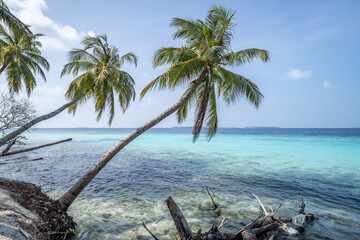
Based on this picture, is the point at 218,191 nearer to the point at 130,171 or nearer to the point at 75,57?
the point at 130,171

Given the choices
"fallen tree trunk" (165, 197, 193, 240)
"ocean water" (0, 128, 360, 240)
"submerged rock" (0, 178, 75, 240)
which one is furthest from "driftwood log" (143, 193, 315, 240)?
"submerged rock" (0, 178, 75, 240)

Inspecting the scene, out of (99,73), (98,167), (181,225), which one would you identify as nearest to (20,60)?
(99,73)

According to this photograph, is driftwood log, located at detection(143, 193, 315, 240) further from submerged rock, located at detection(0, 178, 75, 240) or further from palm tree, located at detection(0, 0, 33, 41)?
palm tree, located at detection(0, 0, 33, 41)

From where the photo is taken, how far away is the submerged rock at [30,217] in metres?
3.49

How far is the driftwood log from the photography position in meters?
3.51

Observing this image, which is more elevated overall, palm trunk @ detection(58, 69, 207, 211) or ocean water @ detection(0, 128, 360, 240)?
palm trunk @ detection(58, 69, 207, 211)

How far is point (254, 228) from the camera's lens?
4.46 meters

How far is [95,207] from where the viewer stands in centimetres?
679

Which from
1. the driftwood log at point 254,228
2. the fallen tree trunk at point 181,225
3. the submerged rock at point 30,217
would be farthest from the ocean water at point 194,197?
the fallen tree trunk at point 181,225

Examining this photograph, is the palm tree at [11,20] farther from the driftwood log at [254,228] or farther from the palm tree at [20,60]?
→ the driftwood log at [254,228]

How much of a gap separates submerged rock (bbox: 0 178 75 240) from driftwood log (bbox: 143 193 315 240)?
2341mm

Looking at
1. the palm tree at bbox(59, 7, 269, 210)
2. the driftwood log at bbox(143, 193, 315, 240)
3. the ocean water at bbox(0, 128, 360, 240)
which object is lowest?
the ocean water at bbox(0, 128, 360, 240)

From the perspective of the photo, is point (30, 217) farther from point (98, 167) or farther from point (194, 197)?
point (194, 197)

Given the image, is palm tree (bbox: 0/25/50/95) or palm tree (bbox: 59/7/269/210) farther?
palm tree (bbox: 0/25/50/95)
